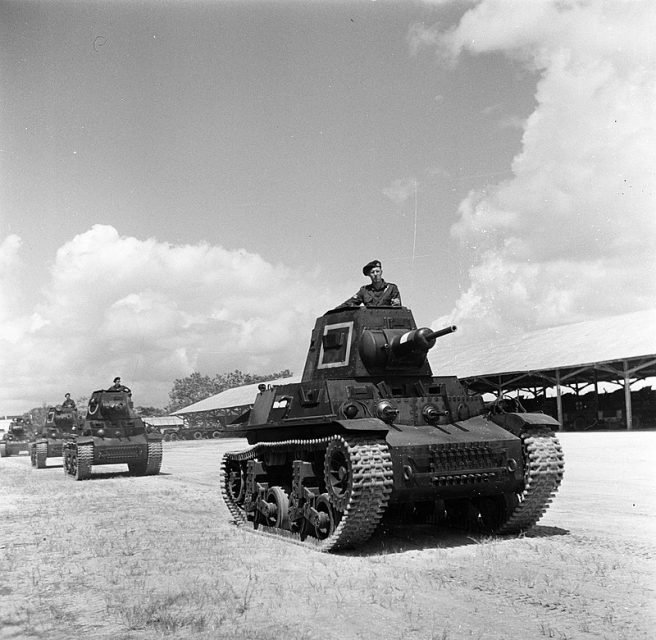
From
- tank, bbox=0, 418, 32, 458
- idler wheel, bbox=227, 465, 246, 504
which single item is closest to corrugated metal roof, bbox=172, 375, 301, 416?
tank, bbox=0, 418, 32, 458

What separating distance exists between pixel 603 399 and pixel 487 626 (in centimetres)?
3705

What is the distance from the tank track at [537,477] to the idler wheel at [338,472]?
222 centimetres

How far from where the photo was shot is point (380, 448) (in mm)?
8789

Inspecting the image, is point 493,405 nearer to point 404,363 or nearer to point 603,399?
point 404,363

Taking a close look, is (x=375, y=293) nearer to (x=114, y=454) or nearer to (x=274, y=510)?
(x=274, y=510)

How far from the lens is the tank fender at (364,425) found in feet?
28.9

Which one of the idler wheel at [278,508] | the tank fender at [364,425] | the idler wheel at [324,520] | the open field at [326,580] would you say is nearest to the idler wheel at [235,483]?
the open field at [326,580]

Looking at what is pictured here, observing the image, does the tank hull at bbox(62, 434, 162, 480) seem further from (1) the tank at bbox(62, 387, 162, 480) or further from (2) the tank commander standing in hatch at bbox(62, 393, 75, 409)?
(2) the tank commander standing in hatch at bbox(62, 393, 75, 409)

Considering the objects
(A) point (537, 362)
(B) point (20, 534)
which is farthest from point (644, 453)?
(B) point (20, 534)

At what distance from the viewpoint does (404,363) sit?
10.8m

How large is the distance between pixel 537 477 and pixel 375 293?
378cm

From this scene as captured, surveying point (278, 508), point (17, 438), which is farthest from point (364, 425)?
point (17, 438)

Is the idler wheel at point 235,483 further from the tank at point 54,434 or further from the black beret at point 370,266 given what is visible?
the tank at point 54,434

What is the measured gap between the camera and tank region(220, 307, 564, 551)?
892 centimetres
